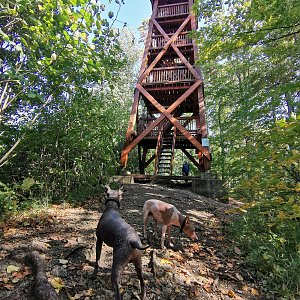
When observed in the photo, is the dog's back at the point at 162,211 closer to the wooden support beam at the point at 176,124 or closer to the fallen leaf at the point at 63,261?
the fallen leaf at the point at 63,261

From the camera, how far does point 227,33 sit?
5160mm

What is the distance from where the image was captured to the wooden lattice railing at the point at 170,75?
12514 millimetres

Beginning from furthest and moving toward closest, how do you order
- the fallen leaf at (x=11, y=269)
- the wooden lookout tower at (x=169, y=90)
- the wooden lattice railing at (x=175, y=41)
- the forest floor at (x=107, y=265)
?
the wooden lattice railing at (x=175, y=41), the wooden lookout tower at (x=169, y=90), the fallen leaf at (x=11, y=269), the forest floor at (x=107, y=265)

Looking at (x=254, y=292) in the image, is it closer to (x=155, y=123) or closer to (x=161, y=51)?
(x=155, y=123)

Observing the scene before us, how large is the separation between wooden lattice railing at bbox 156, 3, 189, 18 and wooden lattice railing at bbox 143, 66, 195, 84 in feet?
13.6

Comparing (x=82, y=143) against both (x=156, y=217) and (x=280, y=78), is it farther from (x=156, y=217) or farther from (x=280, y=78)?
(x=280, y=78)

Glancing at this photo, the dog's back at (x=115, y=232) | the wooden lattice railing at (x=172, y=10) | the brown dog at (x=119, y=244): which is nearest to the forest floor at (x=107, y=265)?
the brown dog at (x=119, y=244)

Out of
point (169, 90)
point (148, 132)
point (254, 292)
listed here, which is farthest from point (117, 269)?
point (169, 90)

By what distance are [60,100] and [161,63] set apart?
9770mm

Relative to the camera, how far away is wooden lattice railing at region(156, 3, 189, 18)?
14.5m

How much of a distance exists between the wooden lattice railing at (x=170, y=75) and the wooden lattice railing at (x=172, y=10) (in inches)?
163

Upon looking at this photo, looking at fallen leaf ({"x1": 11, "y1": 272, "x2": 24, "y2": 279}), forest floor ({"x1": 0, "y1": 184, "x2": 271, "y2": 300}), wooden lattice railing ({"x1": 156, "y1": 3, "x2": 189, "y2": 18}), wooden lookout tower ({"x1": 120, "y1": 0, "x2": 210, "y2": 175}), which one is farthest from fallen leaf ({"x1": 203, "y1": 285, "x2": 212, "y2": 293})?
wooden lattice railing ({"x1": 156, "y1": 3, "x2": 189, "y2": 18})

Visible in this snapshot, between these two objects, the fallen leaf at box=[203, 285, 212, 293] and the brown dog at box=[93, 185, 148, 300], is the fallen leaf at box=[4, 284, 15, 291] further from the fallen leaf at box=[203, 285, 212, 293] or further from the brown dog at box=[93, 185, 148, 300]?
the fallen leaf at box=[203, 285, 212, 293]

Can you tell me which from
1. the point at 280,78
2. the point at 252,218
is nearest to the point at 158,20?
the point at 280,78
